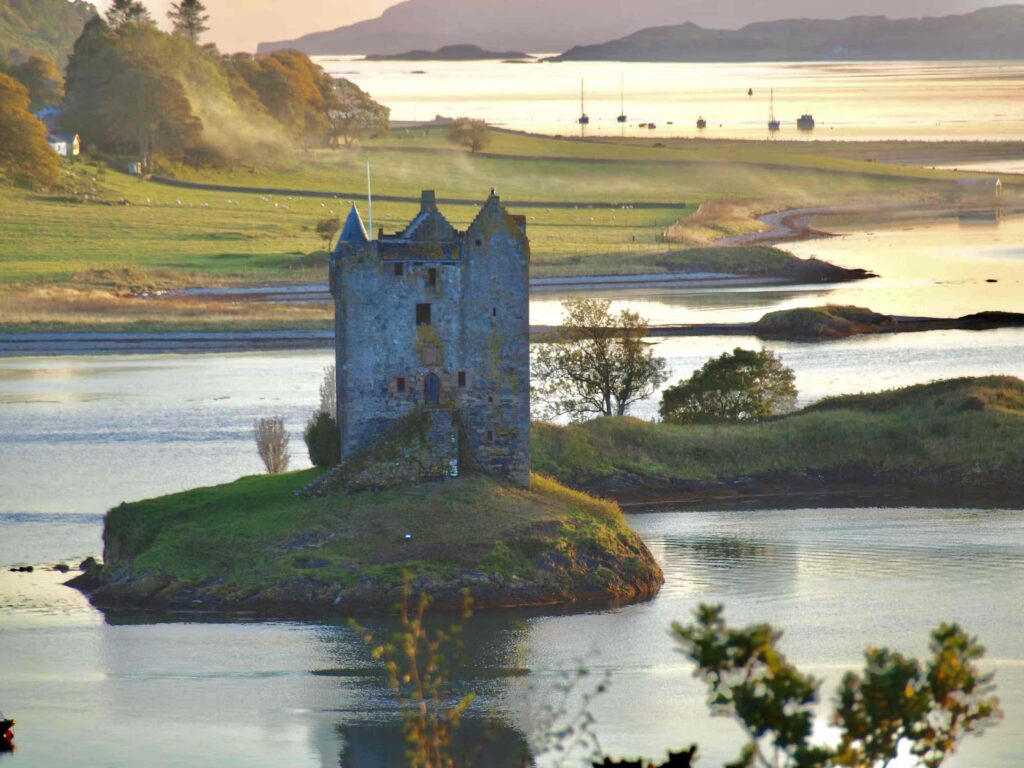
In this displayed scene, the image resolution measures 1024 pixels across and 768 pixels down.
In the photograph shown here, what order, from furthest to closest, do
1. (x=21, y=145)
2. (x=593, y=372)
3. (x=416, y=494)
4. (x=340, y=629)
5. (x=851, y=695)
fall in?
(x=21, y=145) < (x=593, y=372) < (x=416, y=494) < (x=340, y=629) < (x=851, y=695)

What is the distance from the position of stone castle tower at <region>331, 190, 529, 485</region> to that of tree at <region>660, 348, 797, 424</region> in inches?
873

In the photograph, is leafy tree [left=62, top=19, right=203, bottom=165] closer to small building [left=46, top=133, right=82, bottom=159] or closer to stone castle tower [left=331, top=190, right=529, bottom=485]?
small building [left=46, top=133, right=82, bottom=159]

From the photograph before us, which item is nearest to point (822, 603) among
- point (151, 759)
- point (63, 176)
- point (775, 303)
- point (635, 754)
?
point (635, 754)

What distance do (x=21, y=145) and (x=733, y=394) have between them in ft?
335

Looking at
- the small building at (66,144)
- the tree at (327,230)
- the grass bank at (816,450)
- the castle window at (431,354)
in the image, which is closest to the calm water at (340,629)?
the grass bank at (816,450)

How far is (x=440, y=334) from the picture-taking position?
5847 centimetres

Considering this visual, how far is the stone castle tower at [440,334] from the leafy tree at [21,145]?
4564 inches

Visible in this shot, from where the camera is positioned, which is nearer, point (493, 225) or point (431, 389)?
point (493, 225)

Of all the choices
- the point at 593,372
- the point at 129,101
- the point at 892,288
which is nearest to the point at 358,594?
the point at 593,372

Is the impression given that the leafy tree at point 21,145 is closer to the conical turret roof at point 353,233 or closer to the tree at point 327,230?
the tree at point 327,230

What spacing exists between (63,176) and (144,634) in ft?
419

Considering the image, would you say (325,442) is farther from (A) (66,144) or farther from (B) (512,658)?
(A) (66,144)

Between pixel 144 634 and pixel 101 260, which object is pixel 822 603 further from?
pixel 101 260

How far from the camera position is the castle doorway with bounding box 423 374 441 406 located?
5859 cm
